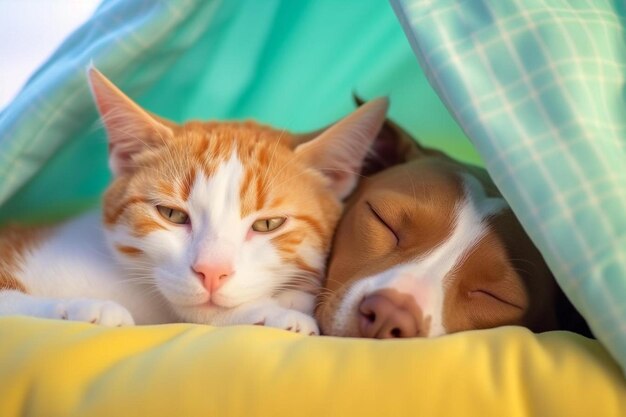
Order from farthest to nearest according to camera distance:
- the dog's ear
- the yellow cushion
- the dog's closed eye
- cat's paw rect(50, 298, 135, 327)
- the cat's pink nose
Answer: the dog's ear, the dog's closed eye, the cat's pink nose, cat's paw rect(50, 298, 135, 327), the yellow cushion

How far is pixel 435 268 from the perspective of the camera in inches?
54.6

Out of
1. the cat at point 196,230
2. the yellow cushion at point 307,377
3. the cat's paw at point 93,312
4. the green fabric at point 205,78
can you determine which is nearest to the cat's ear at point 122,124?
the cat at point 196,230

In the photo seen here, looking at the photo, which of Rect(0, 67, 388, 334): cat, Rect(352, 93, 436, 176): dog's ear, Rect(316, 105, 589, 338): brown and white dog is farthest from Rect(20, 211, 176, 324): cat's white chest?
Rect(352, 93, 436, 176): dog's ear

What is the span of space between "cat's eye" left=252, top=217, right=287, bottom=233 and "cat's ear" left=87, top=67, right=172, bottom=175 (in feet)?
1.10

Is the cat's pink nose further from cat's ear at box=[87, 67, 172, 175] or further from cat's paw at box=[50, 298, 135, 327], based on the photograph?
cat's ear at box=[87, 67, 172, 175]

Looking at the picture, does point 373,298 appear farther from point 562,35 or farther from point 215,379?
point 562,35

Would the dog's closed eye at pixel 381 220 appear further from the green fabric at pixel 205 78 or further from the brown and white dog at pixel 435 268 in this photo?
the green fabric at pixel 205 78

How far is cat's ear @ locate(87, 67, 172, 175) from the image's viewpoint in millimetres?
1545

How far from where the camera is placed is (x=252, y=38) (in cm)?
216

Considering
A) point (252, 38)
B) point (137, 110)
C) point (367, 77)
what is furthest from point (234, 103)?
point (137, 110)

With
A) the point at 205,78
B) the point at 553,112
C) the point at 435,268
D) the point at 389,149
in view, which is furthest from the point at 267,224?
the point at 205,78

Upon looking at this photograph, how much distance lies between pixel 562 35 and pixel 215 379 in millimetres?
885

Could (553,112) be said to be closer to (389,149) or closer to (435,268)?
(435,268)

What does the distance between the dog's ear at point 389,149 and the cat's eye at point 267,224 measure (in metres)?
0.41
